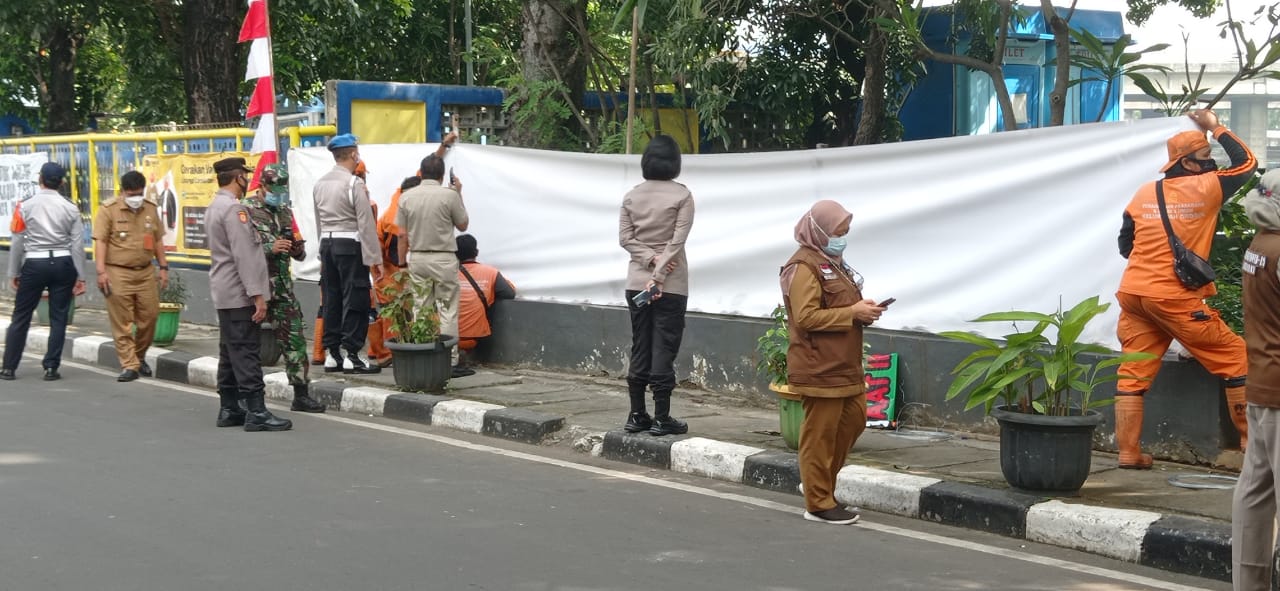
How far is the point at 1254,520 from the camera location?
4543 millimetres

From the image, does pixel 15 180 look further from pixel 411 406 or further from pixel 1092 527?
pixel 1092 527

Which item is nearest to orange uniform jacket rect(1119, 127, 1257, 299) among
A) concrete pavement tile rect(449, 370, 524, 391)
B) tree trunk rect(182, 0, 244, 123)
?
concrete pavement tile rect(449, 370, 524, 391)

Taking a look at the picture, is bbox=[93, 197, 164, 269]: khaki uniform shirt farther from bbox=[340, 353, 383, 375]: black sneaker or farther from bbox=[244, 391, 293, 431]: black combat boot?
bbox=[244, 391, 293, 431]: black combat boot

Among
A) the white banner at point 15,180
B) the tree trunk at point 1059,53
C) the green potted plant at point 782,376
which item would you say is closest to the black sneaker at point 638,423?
the green potted plant at point 782,376

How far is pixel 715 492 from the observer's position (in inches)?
269

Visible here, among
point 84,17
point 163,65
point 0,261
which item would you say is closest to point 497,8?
point 163,65

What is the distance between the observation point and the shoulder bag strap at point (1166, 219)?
643cm

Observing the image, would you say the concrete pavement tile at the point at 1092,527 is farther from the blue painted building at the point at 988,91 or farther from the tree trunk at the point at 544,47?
the blue painted building at the point at 988,91

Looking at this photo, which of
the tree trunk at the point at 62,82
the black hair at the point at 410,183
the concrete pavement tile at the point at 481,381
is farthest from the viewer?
the tree trunk at the point at 62,82

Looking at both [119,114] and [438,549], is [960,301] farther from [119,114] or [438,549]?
[119,114]

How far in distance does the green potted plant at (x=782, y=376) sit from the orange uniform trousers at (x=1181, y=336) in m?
1.67

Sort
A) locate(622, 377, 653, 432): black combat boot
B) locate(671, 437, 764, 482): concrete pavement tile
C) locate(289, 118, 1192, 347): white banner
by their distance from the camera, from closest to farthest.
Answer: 1. locate(671, 437, 764, 482): concrete pavement tile
2. locate(289, 118, 1192, 347): white banner
3. locate(622, 377, 653, 432): black combat boot

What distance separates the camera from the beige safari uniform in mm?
10609

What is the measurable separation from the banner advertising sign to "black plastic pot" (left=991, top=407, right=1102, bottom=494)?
9966mm
